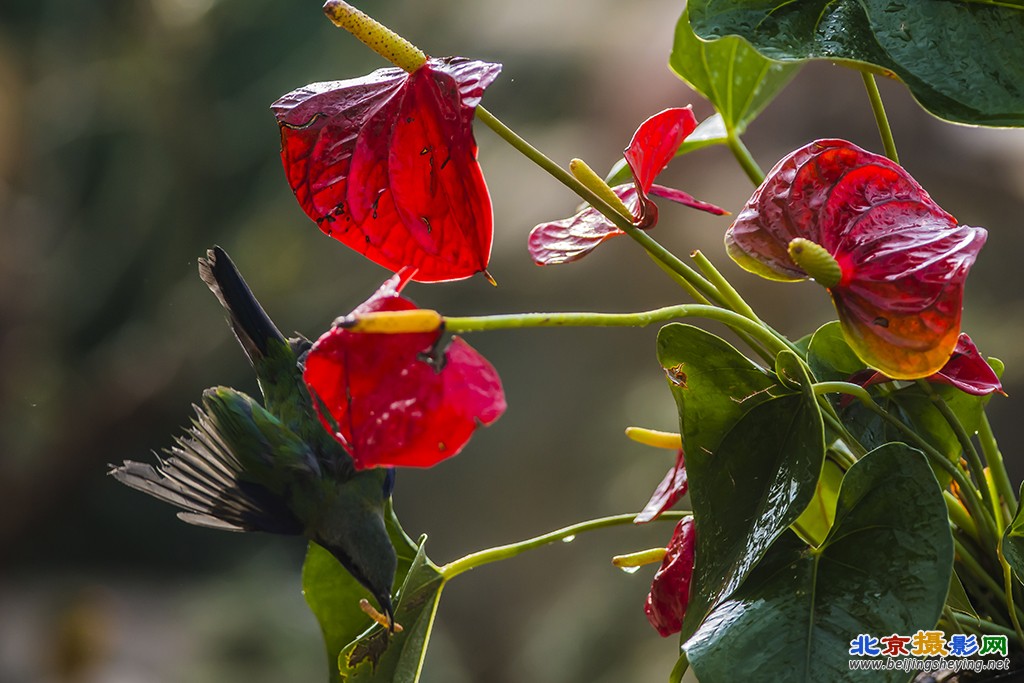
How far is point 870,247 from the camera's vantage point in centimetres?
32

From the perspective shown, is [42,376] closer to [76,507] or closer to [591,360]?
[76,507]

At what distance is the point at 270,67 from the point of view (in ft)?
9.22

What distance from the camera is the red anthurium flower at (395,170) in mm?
349

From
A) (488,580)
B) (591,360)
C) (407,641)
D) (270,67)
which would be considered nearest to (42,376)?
(270,67)

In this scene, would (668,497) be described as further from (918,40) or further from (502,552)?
(918,40)

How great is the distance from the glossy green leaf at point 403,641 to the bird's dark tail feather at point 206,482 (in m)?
0.07

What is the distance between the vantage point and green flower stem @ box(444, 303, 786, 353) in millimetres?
261

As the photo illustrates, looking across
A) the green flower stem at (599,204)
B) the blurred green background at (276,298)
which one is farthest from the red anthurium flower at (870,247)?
the blurred green background at (276,298)

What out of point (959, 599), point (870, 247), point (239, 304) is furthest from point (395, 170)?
point (959, 599)

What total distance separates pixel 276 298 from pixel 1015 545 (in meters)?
2.52

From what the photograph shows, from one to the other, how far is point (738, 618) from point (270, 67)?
110 inches

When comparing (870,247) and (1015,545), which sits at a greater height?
(870,247)

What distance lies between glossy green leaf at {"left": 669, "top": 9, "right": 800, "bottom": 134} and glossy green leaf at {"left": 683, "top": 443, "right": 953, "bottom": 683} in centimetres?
26

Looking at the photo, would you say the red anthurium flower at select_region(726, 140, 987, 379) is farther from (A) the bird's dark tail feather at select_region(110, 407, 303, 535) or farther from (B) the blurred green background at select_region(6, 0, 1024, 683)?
(B) the blurred green background at select_region(6, 0, 1024, 683)
